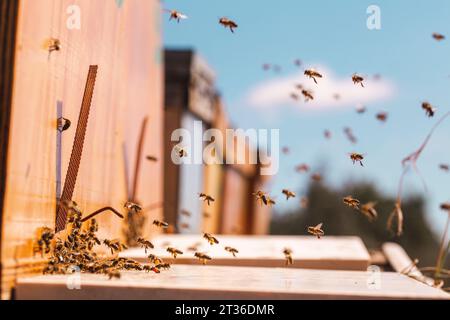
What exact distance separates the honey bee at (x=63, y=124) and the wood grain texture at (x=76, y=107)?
0.34 ft

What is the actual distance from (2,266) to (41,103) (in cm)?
140

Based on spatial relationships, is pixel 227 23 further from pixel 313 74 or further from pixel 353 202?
pixel 353 202

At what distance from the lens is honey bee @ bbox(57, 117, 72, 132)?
5945 mm

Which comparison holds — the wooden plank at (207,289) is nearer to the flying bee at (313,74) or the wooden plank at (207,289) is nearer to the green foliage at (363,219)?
the flying bee at (313,74)

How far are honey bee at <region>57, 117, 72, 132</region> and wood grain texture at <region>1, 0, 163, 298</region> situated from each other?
104 mm

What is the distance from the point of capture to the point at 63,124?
5992 millimetres

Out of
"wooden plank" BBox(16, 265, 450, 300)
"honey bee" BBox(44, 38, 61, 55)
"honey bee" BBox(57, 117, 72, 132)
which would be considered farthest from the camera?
"honey bee" BBox(57, 117, 72, 132)

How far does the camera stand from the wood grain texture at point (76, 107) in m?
5.11

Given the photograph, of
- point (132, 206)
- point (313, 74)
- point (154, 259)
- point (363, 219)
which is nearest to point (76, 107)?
point (132, 206)

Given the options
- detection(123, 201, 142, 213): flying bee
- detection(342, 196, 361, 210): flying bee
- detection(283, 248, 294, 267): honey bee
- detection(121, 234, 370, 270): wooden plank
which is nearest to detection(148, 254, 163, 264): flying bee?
detection(123, 201, 142, 213): flying bee

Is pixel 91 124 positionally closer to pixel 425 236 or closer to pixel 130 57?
pixel 130 57

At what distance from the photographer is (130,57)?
32.4 ft

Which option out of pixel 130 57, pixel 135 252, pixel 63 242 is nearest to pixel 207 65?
pixel 130 57

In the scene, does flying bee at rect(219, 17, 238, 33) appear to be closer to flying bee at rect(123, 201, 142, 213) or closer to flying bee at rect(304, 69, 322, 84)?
flying bee at rect(304, 69, 322, 84)
